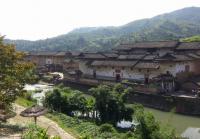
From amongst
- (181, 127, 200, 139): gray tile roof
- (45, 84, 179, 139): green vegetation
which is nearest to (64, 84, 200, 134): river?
(181, 127, 200, 139): gray tile roof

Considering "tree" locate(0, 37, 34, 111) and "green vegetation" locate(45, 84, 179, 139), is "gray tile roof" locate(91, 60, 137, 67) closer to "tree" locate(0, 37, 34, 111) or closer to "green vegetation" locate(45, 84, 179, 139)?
"green vegetation" locate(45, 84, 179, 139)

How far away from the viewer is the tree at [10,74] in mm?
18078

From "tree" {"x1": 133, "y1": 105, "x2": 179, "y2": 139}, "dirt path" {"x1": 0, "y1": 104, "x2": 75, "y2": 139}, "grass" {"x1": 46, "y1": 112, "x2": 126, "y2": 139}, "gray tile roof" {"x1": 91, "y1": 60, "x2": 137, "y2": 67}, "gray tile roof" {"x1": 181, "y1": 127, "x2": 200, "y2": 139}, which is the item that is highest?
"gray tile roof" {"x1": 91, "y1": 60, "x2": 137, "y2": 67}

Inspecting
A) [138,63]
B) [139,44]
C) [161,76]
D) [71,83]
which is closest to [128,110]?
[161,76]

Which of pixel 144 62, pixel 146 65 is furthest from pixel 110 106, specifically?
pixel 144 62

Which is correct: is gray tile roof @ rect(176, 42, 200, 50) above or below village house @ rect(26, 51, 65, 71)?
above

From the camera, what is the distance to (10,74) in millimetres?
18500

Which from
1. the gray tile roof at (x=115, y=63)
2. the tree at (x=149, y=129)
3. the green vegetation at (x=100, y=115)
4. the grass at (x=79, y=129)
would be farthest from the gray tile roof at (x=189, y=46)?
the tree at (x=149, y=129)

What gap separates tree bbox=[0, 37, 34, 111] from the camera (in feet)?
59.3

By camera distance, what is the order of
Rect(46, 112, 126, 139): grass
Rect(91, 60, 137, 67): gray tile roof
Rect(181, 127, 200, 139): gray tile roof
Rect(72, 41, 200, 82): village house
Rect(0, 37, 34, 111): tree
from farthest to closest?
Rect(91, 60, 137, 67): gray tile roof → Rect(72, 41, 200, 82): village house → Rect(181, 127, 200, 139): gray tile roof → Rect(46, 112, 126, 139): grass → Rect(0, 37, 34, 111): tree

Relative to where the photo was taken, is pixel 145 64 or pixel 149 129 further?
pixel 145 64

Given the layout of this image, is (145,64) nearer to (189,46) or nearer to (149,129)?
(189,46)

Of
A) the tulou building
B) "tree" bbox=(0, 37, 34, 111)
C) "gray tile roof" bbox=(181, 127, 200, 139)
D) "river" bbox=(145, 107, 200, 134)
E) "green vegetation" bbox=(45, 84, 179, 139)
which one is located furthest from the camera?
the tulou building

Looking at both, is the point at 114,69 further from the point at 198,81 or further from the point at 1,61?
the point at 1,61
